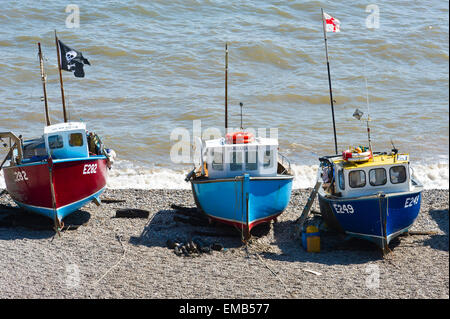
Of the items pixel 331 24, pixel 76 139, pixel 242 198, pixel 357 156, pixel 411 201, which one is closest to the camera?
pixel 411 201

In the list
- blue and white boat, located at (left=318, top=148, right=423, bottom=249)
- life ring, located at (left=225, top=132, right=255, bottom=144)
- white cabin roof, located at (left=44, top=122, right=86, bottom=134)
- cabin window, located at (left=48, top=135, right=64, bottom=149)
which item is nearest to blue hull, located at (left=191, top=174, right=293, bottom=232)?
life ring, located at (left=225, top=132, right=255, bottom=144)

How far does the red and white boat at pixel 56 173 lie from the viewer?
18562 millimetres

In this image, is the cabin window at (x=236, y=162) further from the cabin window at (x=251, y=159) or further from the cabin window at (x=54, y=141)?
the cabin window at (x=54, y=141)

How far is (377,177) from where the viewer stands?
16.9 m

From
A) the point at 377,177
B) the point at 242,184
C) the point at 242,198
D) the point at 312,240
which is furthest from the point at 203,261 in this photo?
the point at 377,177

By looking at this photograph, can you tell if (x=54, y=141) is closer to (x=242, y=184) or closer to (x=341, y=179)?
(x=242, y=184)

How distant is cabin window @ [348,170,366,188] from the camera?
16938 mm

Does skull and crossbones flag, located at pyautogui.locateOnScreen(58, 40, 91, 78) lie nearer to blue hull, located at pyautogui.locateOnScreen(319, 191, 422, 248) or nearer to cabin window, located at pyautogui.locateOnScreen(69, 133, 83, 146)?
cabin window, located at pyautogui.locateOnScreen(69, 133, 83, 146)

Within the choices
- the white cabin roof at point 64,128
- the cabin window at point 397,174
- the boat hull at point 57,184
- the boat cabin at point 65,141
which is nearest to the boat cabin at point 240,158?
the cabin window at point 397,174

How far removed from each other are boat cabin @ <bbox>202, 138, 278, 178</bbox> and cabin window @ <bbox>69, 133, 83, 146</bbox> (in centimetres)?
393

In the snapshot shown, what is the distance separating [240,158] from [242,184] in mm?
959

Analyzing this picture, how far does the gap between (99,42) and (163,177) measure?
639 inches

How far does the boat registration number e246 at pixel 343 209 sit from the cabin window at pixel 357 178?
2.12 ft

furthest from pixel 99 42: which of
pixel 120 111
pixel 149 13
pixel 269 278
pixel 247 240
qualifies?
pixel 269 278
